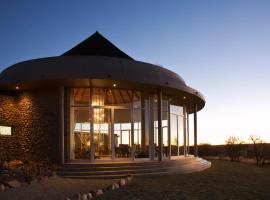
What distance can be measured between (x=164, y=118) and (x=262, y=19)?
790 centimetres

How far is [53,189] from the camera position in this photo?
9.46 m

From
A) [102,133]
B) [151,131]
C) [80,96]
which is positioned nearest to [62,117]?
[80,96]

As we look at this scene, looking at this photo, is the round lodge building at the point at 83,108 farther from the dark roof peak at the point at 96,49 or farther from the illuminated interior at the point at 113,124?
the dark roof peak at the point at 96,49

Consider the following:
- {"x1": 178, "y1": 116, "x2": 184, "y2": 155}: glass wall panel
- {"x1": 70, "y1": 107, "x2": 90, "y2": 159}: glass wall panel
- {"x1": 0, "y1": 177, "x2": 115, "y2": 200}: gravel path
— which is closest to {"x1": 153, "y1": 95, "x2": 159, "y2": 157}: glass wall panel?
{"x1": 178, "y1": 116, "x2": 184, "y2": 155}: glass wall panel

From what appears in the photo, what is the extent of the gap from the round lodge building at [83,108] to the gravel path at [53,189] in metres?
2.66

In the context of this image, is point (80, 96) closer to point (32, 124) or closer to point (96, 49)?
point (32, 124)

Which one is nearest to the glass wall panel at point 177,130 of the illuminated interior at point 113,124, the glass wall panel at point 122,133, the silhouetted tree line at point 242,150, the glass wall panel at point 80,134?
the illuminated interior at point 113,124

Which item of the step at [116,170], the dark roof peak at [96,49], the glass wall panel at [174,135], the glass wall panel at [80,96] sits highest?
the dark roof peak at [96,49]

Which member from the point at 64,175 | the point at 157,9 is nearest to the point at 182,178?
the point at 64,175

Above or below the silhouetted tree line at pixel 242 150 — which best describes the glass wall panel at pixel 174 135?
above

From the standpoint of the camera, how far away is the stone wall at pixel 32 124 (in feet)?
45.4

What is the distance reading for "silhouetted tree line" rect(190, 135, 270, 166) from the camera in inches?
1145

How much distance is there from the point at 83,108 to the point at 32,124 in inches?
96.9

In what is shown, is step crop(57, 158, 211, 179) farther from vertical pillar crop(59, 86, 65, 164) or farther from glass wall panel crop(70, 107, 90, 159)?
glass wall panel crop(70, 107, 90, 159)
